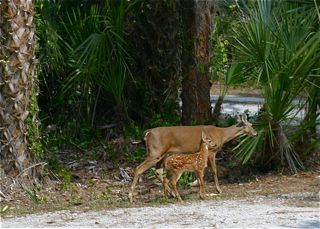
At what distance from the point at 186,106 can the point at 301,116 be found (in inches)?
112

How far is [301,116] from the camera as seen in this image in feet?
50.3

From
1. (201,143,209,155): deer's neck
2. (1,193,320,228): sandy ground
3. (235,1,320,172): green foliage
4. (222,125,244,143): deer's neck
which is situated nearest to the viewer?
(1,193,320,228): sandy ground

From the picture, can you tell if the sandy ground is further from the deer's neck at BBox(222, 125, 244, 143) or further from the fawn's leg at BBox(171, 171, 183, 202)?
the deer's neck at BBox(222, 125, 244, 143)

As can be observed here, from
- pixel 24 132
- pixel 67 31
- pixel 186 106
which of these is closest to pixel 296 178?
pixel 186 106

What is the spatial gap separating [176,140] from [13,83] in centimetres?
262

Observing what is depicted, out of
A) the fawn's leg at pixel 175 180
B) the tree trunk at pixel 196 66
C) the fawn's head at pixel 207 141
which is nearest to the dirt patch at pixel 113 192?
the fawn's leg at pixel 175 180

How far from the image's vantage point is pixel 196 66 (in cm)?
1730

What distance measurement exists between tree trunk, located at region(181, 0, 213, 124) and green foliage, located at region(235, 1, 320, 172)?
1957 millimetres

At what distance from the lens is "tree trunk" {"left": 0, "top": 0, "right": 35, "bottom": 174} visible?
13.9 metres

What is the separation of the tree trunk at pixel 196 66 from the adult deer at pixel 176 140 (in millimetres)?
2689

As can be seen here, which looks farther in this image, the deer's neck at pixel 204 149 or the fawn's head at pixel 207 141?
the fawn's head at pixel 207 141

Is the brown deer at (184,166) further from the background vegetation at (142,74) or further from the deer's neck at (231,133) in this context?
the background vegetation at (142,74)

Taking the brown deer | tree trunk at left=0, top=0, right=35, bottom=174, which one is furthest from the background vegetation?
the brown deer

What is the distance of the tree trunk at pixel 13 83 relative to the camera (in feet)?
45.7
